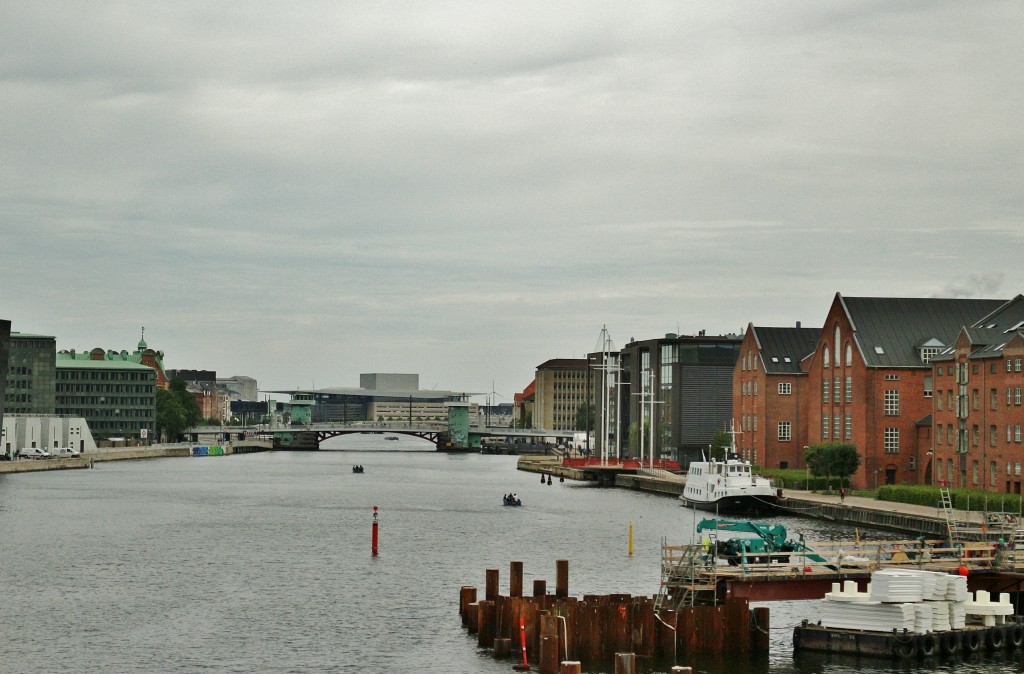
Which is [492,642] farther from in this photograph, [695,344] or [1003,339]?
[695,344]

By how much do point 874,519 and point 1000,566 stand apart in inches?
1617

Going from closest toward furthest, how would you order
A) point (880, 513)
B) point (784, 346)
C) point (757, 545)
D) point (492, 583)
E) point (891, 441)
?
point (492, 583) → point (757, 545) → point (880, 513) → point (891, 441) → point (784, 346)

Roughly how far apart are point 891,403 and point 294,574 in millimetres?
67107

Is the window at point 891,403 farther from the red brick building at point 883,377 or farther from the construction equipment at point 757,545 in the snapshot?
the construction equipment at point 757,545

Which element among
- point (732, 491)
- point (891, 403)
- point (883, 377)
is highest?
point (883, 377)

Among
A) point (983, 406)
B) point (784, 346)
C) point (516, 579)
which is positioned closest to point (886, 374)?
Result: point (983, 406)

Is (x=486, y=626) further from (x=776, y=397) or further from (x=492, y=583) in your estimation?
(x=776, y=397)

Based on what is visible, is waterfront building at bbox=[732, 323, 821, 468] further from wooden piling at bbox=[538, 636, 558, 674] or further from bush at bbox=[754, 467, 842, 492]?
wooden piling at bbox=[538, 636, 558, 674]

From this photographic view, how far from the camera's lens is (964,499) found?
92562 mm

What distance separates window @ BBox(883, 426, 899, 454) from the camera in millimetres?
120812

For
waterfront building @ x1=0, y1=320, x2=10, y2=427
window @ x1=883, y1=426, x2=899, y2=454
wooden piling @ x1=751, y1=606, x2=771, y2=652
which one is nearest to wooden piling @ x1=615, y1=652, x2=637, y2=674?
wooden piling @ x1=751, y1=606, x2=771, y2=652

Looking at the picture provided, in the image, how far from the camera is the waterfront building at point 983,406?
9662cm

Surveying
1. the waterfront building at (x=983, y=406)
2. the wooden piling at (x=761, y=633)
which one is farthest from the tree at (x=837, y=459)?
the wooden piling at (x=761, y=633)

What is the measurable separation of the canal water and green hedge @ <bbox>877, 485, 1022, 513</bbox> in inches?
293
